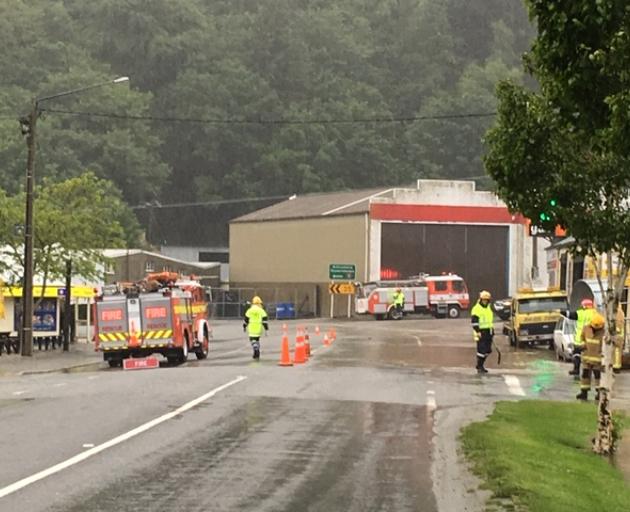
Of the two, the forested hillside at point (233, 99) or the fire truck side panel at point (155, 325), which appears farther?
the forested hillside at point (233, 99)

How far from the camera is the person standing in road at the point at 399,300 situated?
2758 inches

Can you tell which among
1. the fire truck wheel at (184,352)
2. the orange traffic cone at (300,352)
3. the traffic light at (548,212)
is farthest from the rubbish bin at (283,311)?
the traffic light at (548,212)

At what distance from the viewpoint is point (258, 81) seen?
11669 cm

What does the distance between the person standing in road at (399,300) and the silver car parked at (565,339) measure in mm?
33338

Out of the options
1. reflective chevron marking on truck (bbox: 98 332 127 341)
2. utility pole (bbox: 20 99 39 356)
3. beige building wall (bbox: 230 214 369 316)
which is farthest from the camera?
beige building wall (bbox: 230 214 369 316)

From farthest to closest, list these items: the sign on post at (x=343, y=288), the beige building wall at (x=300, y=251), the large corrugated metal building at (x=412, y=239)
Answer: the beige building wall at (x=300, y=251), the large corrugated metal building at (x=412, y=239), the sign on post at (x=343, y=288)

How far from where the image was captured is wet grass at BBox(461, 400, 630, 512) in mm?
11977

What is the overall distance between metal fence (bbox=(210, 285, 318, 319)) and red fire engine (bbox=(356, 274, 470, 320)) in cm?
765

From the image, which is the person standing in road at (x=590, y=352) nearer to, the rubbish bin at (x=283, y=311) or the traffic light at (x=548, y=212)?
the traffic light at (x=548, y=212)

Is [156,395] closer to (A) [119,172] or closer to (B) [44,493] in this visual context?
(B) [44,493]

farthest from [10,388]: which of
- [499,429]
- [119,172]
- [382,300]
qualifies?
[119,172]

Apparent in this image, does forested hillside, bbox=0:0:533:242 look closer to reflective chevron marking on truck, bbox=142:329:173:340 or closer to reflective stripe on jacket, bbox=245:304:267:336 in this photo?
reflective chevron marking on truck, bbox=142:329:173:340

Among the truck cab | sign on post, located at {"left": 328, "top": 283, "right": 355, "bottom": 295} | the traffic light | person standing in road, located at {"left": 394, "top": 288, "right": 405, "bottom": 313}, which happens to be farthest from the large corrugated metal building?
the traffic light

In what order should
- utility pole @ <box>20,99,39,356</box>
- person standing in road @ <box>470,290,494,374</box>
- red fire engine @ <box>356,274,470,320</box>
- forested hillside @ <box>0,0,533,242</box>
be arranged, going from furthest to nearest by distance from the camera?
forested hillside @ <box>0,0,533,242</box> → red fire engine @ <box>356,274,470,320</box> → utility pole @ <box>20,99,39,356</box> → person standing in road @ <box>470,290,494,374</box>
